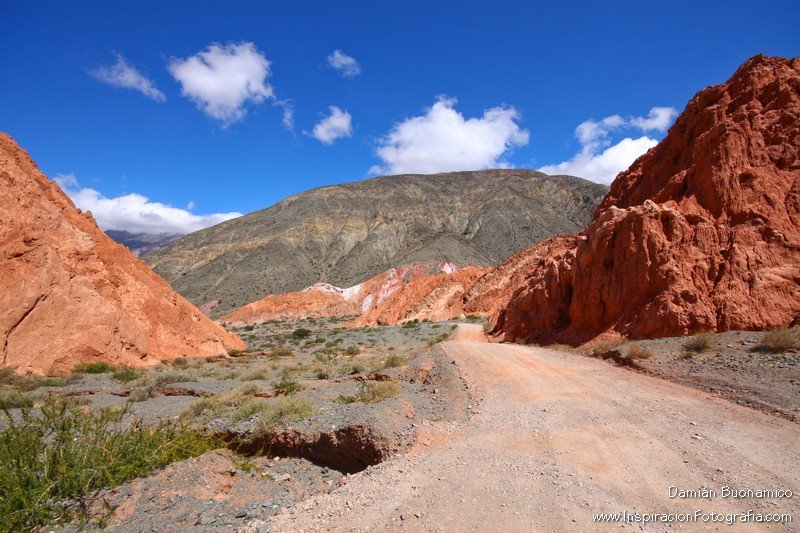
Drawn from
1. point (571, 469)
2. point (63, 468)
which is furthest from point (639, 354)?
point (63, 468)

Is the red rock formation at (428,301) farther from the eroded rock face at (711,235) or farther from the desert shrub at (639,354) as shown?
the desert shrub at (639,354)

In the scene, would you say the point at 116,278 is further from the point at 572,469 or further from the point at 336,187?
the point at 336,187

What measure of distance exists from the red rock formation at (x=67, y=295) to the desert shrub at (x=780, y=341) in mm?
20600

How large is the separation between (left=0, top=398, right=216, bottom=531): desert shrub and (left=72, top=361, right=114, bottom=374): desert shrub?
1095 centimetres

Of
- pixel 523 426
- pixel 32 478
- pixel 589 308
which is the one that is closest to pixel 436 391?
pixel 523 426

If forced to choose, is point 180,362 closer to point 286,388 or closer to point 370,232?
point 286,388

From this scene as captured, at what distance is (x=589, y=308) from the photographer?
16.3m

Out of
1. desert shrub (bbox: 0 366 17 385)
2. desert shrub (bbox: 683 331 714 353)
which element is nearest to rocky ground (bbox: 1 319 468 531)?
desert shrub (bbox: 0 366 17 385)

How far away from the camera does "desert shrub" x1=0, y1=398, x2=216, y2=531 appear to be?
4281 mm

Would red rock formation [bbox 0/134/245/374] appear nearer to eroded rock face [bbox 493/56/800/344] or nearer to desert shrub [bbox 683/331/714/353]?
eroded rock face [bbox 493/56/800/344]

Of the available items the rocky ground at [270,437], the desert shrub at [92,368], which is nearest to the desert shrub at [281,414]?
the rocky ground at [270,437]

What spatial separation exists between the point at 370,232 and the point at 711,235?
8600 cm

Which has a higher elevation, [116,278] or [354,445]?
[116,278]

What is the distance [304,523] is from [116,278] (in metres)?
19.6
